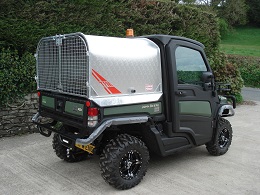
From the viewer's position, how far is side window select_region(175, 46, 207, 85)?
4.52 meters

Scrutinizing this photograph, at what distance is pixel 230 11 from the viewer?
182 ft

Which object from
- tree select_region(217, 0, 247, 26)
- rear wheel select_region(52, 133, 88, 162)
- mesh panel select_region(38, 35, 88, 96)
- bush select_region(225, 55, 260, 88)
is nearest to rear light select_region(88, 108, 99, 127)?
mesh panel select_region(38, 35, 88, 96)

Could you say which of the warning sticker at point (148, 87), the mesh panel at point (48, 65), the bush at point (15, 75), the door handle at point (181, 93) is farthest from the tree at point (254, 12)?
the mesh panel at point (48, 65)

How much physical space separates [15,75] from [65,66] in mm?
2735

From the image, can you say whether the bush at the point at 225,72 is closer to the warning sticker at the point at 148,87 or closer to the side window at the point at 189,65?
the side window at the point at 189,65

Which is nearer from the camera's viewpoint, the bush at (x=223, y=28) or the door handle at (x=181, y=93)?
the door handle at (x=181, y=93)

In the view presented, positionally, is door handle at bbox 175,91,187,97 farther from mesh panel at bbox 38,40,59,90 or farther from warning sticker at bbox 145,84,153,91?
mesh panel at bbox 38,40,59,90

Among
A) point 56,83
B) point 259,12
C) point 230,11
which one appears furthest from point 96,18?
point 259,12

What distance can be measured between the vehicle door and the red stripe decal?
0.96 m

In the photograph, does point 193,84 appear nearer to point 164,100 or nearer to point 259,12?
point 164,100

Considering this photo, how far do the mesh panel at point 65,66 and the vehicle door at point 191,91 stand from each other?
130 centimetres

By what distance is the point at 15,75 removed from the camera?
632 cm

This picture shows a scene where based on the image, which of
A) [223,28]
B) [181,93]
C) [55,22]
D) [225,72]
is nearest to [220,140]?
[181,93]

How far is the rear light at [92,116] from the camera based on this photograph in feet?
11.9
